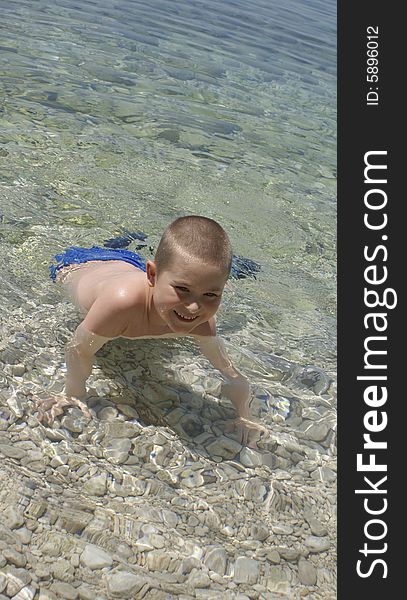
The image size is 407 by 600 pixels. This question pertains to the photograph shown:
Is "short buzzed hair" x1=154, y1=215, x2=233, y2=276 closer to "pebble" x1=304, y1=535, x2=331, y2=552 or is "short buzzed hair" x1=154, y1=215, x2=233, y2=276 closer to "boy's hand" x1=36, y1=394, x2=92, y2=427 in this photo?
"boy's hand" x1=36, y1=394, x2=92, y2=427

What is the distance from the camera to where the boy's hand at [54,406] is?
12.1 feet

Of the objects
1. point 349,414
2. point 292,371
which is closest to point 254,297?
point 292,371

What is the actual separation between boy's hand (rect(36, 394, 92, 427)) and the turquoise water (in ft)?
0.72

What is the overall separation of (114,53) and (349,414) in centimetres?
881

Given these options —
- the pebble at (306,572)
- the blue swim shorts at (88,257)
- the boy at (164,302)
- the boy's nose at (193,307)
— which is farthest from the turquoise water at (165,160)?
the pebble at (306,572)

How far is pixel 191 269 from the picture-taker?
3297 mm

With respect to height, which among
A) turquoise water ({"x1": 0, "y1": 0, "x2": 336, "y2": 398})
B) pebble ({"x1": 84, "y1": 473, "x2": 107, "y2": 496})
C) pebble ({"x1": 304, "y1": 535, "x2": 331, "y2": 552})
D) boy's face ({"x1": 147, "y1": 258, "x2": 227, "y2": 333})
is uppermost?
turquoise water ({"x1": 0, "y1": 0, "x2": 336, "y2": 398})

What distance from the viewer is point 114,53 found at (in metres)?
11.0

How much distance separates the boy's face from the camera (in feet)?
10.8

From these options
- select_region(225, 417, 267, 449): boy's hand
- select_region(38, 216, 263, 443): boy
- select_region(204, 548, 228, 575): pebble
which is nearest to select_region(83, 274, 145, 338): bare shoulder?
select_region(38, 216, 263, 443): boy

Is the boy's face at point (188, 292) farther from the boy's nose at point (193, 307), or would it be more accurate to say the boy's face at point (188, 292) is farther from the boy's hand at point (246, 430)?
the boy's hand at point (246, 430)

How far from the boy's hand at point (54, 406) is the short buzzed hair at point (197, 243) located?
3.11 ft

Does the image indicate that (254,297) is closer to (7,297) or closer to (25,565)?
(7,297)

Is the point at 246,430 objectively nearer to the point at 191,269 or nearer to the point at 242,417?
the point at 242,417
